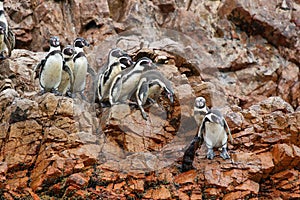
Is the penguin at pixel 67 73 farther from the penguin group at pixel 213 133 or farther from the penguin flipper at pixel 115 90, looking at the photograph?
the penguin group at pixel 213 133

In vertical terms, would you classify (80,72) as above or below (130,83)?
above

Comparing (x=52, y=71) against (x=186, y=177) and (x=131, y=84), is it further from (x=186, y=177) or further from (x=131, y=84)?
(x=186, y=177)

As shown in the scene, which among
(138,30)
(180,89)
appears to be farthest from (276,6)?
(180,89)

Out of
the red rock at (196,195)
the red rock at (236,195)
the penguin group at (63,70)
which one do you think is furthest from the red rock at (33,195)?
the red rock at (236,195)

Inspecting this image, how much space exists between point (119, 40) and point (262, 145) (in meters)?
6.44

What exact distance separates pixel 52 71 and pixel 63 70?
17.3 inches

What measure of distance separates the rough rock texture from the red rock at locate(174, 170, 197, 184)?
24 mm

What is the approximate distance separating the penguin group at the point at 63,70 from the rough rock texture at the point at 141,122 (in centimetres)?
50

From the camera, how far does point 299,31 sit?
2114 cm

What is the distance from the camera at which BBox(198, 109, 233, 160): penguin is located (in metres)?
13.6

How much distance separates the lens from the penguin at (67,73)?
47.9 feet

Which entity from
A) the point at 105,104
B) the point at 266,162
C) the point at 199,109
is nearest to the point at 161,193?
the point at 266,162

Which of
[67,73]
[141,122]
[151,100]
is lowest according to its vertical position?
[141,122]

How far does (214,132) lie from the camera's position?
13.7 metres
